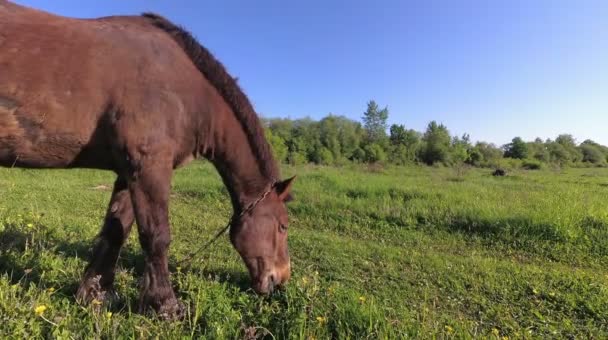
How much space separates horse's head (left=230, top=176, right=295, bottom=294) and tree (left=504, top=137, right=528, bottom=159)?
241 ft

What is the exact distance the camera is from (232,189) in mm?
3752

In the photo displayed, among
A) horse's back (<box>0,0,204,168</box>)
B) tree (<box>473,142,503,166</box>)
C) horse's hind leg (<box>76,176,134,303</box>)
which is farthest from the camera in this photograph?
tree (<box>473,142,503,166</box>)

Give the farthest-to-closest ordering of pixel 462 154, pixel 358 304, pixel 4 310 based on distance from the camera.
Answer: pixel 462 154 → pixel 358 304 → pixel 4 310

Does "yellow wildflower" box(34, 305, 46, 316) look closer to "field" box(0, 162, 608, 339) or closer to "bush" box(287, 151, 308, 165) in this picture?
"field" box(0, 162, 608, 339)

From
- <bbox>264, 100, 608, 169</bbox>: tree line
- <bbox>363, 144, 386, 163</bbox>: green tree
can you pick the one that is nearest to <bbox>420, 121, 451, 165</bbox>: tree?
<bbox>264, 100, 608, 169</bbox>: tree line

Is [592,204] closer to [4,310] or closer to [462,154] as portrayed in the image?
[4,310]

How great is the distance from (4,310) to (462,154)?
61587 millimetres

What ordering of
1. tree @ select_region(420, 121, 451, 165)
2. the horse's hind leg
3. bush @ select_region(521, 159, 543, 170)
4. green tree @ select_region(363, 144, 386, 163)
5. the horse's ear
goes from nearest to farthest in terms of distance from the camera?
the horse's hind leg → the horse's ear → bush @ select_region(521, 159, 543, 170) → green tree @ select_region(363, 144, 386, 163) → tree @ select_region(420, 121, 451, 165)

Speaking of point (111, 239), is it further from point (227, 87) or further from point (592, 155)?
point (592, 155)

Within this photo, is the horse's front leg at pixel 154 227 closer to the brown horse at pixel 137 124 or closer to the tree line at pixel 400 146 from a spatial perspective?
the brown horse at pixel 137 124

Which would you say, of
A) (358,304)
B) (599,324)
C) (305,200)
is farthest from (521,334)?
(305,200)

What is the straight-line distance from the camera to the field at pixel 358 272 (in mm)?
2971

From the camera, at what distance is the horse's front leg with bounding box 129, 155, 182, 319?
9.75ft

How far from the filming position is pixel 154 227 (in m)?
3.02
